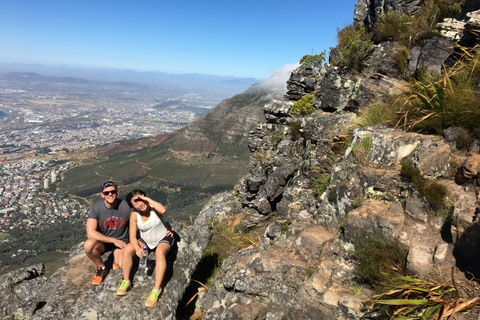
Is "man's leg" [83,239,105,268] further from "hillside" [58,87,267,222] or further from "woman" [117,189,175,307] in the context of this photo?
"hillside" [58,87,267,222]

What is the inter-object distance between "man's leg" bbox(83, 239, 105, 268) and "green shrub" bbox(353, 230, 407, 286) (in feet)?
17.7

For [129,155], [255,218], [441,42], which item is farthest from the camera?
[129,155]

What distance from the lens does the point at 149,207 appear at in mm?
5289

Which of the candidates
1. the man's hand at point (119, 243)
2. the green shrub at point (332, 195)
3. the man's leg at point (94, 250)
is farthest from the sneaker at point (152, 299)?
the green shrub at point (332, 195)

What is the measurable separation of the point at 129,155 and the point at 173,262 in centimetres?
12790

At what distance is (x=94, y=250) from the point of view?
17.3ft

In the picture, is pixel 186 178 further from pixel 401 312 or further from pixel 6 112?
pixel 6 112

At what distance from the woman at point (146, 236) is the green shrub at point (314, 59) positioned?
41.8ft

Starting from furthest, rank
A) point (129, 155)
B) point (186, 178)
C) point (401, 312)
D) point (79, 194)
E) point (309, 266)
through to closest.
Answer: point (129, 155)
point (186, 178)
point (79, 194)
point (309, 266)
point (401, 312)

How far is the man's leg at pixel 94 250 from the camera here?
5.20 meters

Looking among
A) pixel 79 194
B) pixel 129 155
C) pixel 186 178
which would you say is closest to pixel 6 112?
pixel 129 155

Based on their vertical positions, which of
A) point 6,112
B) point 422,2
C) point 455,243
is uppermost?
point 422,2

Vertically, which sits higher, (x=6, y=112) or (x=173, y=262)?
(x=173, y=262)

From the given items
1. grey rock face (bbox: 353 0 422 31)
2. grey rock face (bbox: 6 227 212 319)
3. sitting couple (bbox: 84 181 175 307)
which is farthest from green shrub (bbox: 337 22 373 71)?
sitting couple (bbox: 84 181 175 307)
